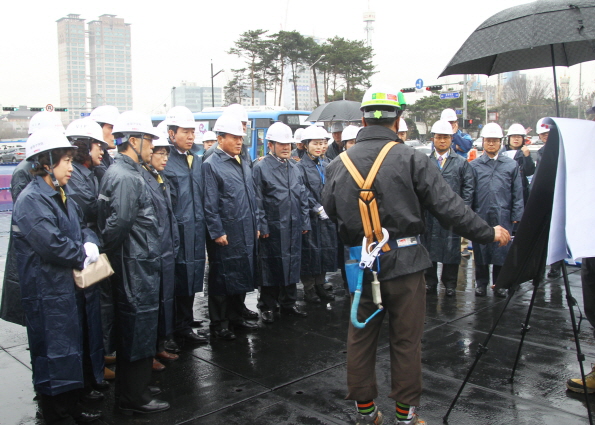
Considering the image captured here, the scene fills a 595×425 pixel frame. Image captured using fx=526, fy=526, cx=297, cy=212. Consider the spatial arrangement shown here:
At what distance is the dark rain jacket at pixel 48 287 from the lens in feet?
10.1

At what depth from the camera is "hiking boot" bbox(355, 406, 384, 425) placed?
317cm

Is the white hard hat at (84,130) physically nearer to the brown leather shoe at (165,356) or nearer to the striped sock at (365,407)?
the brown leather shoe at (165,356)

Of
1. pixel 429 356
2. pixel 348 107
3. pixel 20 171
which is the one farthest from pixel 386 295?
pixel 348 107

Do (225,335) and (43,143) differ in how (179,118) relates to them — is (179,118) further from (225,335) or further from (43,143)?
(225,335)

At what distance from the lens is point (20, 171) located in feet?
13.5

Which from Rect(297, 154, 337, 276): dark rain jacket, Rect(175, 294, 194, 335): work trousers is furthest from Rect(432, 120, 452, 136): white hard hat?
Rect(175, 294, 194, 335): work trousers

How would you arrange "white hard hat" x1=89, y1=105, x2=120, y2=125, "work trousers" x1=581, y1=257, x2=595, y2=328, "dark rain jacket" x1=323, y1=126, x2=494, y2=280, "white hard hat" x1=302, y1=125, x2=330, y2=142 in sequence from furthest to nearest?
"white hard hat" x1=302, y1=125, x2=330, y2=142, "white hard hat" x1=89, y1=105, x2=120, y2=125, "work trousers" x1=581, y1=257, x2=595, y2=328, "dark rain jacket" x1=323, y1=126, x2=494, y2=280

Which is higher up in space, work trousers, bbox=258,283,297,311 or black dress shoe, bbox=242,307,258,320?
work trousers, bbox=258,283,297,311

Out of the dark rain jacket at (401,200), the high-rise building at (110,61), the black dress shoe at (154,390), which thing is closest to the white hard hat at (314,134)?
the dark rain jacket at (401,200)

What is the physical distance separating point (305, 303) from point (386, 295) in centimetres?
317

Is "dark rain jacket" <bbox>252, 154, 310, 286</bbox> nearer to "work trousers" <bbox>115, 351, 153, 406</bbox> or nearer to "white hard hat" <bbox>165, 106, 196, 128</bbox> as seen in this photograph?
"white hard hat" <bbox>165, 106, 196, 128</bbox>

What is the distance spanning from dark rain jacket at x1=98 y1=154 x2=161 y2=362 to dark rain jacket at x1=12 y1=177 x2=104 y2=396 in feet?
1.11

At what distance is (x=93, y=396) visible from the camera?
3.75 metres

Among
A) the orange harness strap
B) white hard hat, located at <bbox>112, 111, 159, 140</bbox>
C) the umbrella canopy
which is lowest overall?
the orange harness strap
